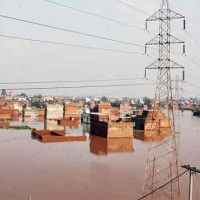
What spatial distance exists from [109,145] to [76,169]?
42.0 feet

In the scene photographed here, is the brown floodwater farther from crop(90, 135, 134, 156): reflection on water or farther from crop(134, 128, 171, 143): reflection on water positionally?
crop(134, 128, 171, 143): reflection on water

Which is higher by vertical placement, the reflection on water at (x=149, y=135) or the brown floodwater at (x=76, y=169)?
the reflection on water at (x=149, y=135)

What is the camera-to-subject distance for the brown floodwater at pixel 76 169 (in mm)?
18078

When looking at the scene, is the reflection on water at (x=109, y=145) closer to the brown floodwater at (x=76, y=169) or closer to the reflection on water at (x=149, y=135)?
the brown floodwater at (x=76, y=169)

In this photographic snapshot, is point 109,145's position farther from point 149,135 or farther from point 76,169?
point 76,169

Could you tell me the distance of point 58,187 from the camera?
1888cm

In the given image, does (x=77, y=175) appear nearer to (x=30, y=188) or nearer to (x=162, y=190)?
(x=30, y=188)

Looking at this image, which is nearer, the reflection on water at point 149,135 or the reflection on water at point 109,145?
the reflection on water at point 109,145

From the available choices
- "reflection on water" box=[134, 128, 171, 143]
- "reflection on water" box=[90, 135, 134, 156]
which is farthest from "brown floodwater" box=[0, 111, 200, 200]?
"reflection on water" box=[134, 128, 171, 143]

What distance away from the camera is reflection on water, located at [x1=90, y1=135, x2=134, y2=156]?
108 ft

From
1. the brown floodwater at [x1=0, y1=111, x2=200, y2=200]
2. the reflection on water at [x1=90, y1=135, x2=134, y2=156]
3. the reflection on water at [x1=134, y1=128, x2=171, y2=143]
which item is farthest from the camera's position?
the reflection on water at [x1=134, y1=128, x2=171, y2=143]

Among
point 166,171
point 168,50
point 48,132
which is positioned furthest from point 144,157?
point 48,132

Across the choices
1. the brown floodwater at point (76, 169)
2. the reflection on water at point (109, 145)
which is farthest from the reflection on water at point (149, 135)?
the brown floodwater at point (76, 169)

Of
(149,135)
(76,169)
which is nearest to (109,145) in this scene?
(149,135)
